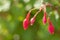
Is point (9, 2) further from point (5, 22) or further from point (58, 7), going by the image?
point (58, 7)

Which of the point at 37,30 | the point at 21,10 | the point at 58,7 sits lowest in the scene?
the point at 37,30

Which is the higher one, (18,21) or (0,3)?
(0,3)

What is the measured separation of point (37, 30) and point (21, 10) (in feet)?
1.02

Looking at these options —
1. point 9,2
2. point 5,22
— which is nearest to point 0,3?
point 9,2

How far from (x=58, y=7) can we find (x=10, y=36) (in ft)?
3.81

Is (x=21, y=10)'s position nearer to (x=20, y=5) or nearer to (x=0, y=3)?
(x=20, y=5)

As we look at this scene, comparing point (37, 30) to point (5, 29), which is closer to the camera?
point (37, 30)

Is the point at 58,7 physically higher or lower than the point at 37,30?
higher

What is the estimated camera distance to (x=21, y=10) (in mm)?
2943

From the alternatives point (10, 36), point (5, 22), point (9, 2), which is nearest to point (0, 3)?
point (9, 2)

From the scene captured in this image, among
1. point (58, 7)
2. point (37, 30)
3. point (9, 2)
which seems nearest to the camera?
point (58, 7)

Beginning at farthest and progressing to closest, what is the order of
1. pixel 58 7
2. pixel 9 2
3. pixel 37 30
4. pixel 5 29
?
pixel 5 29 < pixel 37 30 < pixel 9 2 < pixel 58 7

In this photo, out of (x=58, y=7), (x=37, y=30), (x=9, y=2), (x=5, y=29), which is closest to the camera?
(x=58, y=7)

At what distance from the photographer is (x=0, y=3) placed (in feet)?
9.23
